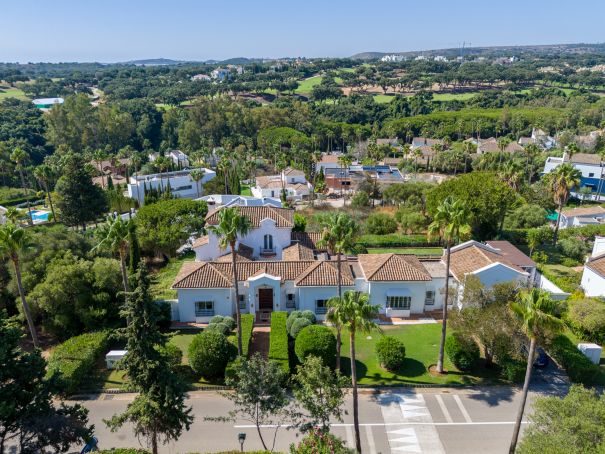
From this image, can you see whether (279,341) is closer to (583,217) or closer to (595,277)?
(595,277)

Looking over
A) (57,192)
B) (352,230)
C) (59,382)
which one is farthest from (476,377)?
(57,192)

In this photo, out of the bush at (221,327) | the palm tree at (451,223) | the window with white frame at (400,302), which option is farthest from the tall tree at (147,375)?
the window with white frame at (400,302)

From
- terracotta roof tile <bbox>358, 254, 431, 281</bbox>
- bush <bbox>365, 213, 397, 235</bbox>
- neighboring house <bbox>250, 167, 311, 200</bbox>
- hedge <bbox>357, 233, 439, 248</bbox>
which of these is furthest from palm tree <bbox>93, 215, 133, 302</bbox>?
neighboring house <bbox>250, 167, 311, 200</bbox>

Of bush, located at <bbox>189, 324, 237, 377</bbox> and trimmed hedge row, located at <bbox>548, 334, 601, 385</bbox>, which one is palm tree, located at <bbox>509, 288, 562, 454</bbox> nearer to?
trimmed hedge row, located at <bbox>548, 334, 601, 385</bbox>

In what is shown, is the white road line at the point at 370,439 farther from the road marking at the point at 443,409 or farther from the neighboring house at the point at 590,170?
the neighboring house at the point at 590,170

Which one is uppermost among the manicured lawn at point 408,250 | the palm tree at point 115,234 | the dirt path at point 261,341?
the palm tree at point 115,234

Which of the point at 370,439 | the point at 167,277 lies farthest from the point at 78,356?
the point at 370,439
